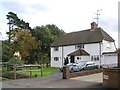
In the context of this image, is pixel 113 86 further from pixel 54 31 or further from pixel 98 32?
pixel 54 31

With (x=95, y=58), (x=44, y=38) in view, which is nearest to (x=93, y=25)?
(x=95, y=58)

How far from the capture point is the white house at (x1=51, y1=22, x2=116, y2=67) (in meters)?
46.4

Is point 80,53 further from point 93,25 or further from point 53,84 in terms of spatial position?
point 53,84

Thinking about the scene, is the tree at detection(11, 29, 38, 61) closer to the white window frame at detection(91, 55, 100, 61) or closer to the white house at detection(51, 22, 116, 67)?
the white house at detection(51, 22, 116, 67)

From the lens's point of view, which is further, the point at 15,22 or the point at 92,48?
the point at 15,22

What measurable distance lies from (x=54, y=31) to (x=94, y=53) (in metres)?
34.1

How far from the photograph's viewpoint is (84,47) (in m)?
49.6

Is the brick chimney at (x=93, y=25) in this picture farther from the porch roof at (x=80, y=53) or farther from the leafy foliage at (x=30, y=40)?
the leafy foliage at (x=30, y=40)

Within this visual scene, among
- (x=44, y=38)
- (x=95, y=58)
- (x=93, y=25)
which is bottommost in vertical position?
(x=95, y=58)

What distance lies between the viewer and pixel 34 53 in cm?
6844

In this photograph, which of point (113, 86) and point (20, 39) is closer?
point (113, 86)

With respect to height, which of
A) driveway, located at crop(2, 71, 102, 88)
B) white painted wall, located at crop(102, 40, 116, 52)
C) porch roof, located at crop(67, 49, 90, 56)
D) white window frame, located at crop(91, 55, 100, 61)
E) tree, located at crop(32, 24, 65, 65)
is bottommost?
driveway, located at crop(2, 71, 102, 88)

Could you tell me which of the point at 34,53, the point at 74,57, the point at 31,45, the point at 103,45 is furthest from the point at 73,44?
the point at 34,53

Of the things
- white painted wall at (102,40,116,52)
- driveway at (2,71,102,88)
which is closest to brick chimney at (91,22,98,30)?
white painted wall at (102,40,116,52)
